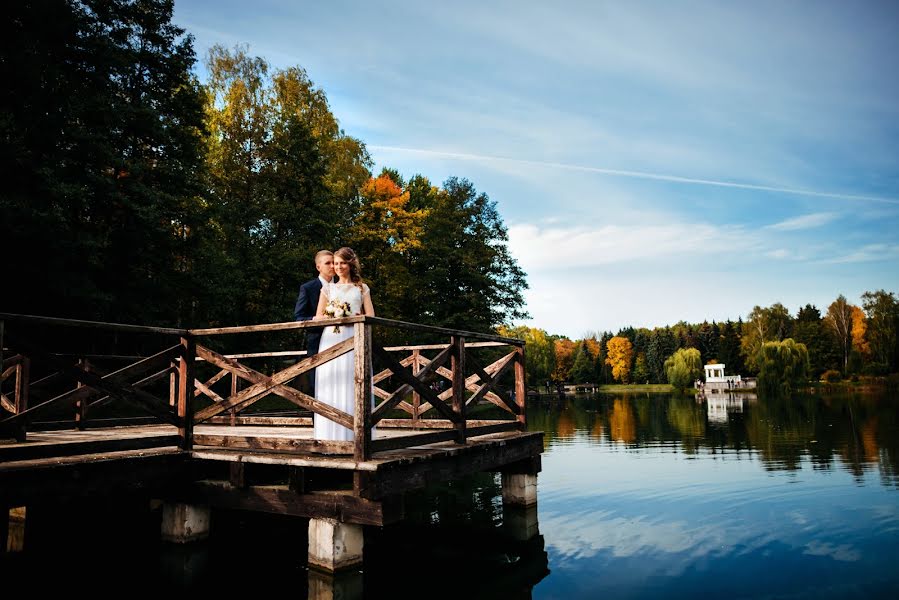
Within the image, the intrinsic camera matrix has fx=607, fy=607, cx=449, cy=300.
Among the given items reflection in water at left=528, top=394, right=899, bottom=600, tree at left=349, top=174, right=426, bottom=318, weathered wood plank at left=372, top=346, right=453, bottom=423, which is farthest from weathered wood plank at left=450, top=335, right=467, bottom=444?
tree at left=349, top=174, right=426, bottom=318

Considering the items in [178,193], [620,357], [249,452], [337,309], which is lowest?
[249,452]

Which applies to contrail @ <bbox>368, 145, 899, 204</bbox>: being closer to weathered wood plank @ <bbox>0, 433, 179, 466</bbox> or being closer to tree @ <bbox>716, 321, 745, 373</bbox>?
weathered wood plank @ <bbox>0, 433, 179, 466</bbox>

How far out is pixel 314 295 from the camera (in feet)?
26.5

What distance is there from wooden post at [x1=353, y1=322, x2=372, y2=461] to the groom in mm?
1870

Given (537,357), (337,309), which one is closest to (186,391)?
(337,309)

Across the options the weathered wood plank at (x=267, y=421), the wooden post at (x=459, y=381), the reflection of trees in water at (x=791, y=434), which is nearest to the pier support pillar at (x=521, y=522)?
the wooden post at (x=459, y=381)

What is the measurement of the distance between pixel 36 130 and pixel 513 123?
47.6ft

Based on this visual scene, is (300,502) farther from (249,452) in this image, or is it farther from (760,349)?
(760,349)

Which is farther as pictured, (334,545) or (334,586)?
(334,545)

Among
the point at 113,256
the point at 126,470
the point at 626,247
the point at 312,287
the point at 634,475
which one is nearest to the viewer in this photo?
the point at 126,470

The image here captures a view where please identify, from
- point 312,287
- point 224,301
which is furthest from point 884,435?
point 224,301

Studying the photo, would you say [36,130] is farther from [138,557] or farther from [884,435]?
[884,435]

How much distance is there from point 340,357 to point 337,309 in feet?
Answer: 1.83

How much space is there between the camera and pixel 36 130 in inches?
628
